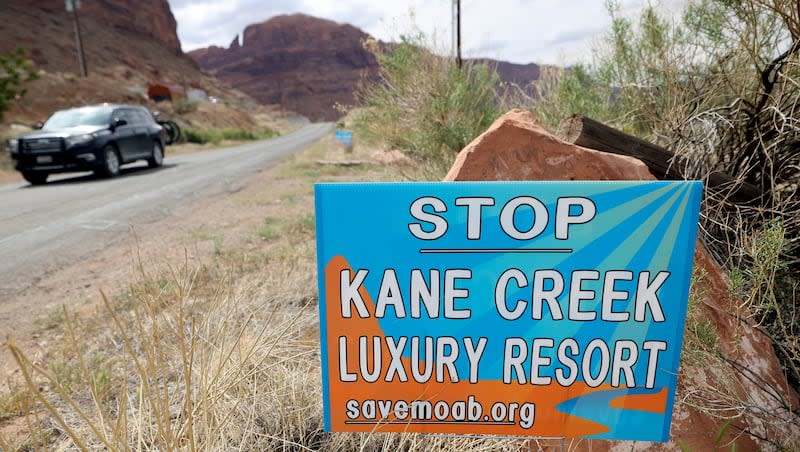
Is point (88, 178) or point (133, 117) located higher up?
point (133, 117)

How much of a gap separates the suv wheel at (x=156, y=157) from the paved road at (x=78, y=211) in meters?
0.98

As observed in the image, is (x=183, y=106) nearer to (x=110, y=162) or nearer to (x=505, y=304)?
(x=110, y=162)

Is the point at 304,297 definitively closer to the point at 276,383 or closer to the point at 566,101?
the point at 276,383

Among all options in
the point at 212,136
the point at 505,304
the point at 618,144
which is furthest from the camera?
the point at 212,136

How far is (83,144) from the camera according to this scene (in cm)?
969

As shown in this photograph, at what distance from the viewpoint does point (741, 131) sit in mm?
2533

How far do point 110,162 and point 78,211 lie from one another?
14.3 ft

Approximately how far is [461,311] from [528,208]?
350mm

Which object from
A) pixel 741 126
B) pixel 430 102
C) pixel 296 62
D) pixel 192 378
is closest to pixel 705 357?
pixel 741 126

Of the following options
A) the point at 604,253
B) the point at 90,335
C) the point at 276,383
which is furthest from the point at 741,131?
the point at 90,335

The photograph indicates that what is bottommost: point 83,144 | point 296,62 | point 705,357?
point 705,357

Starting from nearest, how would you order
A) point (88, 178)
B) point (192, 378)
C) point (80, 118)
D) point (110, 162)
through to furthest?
point (192, 378), point (110, 162), point (88, 178), point (80, 118)

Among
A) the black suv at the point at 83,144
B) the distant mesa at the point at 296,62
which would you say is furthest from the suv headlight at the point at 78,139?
the distant mesa at the point at 296,62

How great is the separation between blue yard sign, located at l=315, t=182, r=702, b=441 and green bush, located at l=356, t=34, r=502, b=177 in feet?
11.7
